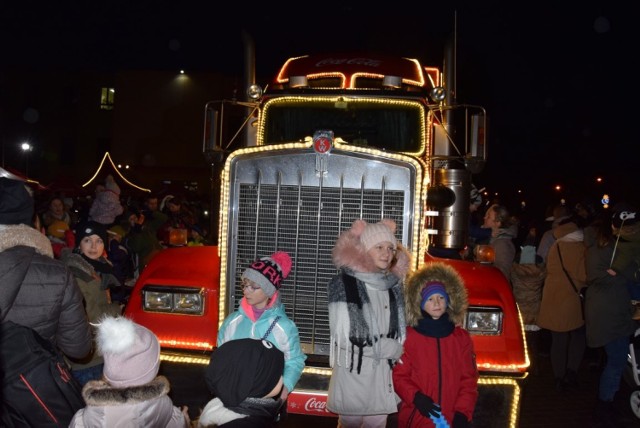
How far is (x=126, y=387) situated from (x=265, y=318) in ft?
4.82

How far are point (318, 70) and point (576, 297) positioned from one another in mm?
4017

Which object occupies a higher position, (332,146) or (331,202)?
(332,146)

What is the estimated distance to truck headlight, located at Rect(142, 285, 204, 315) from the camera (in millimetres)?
5512

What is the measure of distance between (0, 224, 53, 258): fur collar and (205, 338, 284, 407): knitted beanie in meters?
1.16

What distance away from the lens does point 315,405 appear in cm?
500

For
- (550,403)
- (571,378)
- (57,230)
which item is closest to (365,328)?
(550,403)

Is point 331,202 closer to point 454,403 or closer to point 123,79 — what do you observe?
point 454,403

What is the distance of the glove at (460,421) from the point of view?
4.09 meters

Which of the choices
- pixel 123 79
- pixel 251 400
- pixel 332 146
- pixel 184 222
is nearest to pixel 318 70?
pixel 332 146

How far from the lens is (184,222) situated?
35.6ft

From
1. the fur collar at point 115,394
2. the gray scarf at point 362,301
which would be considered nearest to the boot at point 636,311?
the gray scarf at point 362,301

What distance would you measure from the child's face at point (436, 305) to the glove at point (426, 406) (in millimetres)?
562

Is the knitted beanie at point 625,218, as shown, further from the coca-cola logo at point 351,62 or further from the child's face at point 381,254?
the child's face at point 381,254

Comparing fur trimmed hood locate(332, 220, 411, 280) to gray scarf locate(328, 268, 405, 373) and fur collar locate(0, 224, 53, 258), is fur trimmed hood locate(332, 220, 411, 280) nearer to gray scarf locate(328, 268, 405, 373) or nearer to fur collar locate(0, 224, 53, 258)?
gray scarf locate(328, 268, 405, 373)
